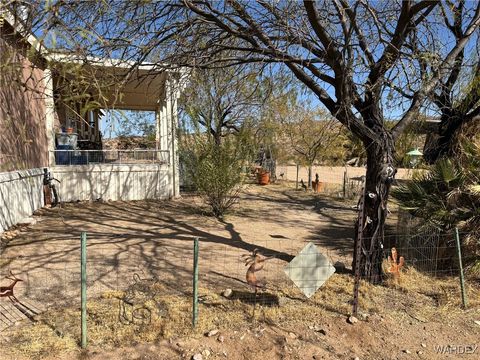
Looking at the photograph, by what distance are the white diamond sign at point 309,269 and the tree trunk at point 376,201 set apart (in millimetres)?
1225

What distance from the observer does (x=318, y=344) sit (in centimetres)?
358

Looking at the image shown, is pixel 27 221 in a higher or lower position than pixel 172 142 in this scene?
lower

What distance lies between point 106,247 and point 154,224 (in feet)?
7.44

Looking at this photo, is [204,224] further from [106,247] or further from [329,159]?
[329,159]

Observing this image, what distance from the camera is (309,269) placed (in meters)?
4.11

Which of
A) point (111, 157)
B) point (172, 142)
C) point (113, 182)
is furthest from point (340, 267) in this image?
point (111, 157)

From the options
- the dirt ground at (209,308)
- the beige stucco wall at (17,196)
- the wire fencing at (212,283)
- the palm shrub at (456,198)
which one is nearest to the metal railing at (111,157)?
the beige stucco wall at (17,196)

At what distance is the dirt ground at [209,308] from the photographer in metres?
3.44

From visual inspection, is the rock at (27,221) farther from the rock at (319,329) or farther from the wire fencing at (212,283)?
the rock at (319,329)

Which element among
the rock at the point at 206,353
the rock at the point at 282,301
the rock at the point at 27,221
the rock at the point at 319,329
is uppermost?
the rock at the point at 27,221

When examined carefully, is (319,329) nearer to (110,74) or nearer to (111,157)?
(110,74)

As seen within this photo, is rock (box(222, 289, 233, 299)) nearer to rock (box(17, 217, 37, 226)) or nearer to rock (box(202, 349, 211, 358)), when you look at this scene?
rock (box(202, 349, 211, 358))

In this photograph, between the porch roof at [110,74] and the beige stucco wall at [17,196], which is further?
the beige stucco wall at [17,196]

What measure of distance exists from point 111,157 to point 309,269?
36.0 ft
